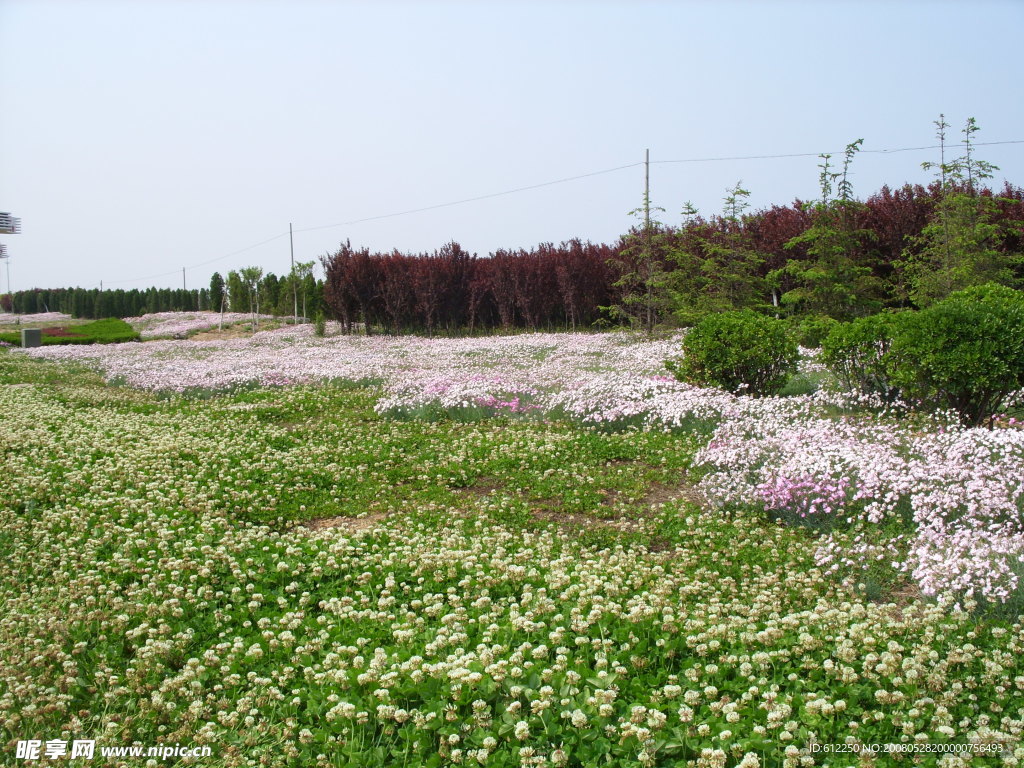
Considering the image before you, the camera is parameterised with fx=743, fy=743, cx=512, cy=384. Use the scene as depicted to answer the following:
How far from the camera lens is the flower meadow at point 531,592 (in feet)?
11.6

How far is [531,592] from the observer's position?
196 inches

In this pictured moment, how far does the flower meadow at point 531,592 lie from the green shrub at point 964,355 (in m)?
0.67

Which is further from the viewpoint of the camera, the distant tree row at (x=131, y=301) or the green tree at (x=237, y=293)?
the distant tree row at (x=131, y=301)

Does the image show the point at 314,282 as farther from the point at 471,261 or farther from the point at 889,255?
the point at 889,255

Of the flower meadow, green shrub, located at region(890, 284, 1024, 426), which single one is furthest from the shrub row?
green shrub, located at region(890, 284, 1024, 426)

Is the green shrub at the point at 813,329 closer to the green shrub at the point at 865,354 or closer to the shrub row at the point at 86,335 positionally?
the green shrub at the point at 865,354

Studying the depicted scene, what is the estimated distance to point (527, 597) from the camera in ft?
15.5

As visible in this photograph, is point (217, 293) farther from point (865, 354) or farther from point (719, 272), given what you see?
point (865, 354)

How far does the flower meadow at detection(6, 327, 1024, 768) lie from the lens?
3.54 metres

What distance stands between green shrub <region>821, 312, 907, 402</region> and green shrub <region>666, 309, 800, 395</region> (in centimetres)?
80

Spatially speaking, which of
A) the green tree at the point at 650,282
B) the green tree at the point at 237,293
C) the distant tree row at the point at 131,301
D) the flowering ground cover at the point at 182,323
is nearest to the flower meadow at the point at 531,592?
the green tree at the point at 650,282

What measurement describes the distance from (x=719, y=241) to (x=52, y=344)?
30.8 m

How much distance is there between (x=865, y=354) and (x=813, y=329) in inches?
296

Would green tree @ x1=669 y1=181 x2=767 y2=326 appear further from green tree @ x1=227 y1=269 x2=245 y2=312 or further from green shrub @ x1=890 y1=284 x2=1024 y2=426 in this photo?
green tree @ x1=227 y1=269 x2=245 y2=312
